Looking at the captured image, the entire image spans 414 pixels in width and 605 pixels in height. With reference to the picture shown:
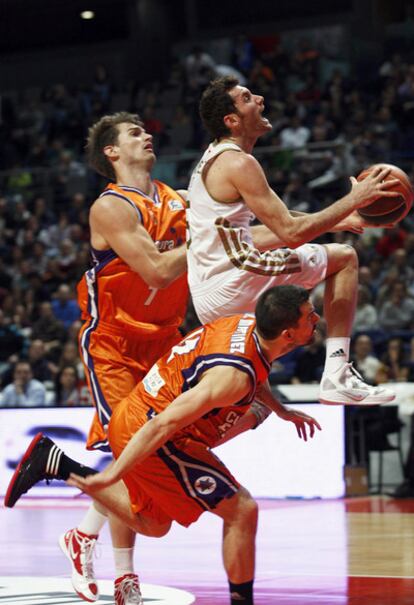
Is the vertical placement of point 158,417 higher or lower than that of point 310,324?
lower

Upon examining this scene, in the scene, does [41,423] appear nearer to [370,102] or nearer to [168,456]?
[168,456]

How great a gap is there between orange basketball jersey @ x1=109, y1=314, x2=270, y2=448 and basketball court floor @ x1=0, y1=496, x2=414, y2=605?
0.97 m

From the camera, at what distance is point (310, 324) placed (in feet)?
15.3

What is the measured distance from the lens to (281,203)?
4906mm

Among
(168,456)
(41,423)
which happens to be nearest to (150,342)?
(168,456)

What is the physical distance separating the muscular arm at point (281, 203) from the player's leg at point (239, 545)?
113 cm

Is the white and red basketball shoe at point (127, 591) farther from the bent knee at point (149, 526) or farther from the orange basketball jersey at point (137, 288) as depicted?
the orange basketball jersey at point (137, 288)

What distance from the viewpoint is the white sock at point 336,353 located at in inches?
206

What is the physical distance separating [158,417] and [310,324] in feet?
2.39

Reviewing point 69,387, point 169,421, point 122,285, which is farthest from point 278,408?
point 69,387

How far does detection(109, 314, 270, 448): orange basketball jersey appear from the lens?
4574 millimetres

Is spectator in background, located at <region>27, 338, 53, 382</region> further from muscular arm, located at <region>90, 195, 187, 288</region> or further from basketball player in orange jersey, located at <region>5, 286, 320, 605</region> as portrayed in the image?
basketball player in orange jersey, located at <region>5, 286, 320, 605</region>

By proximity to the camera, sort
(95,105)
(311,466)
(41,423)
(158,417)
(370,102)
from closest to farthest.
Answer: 1. (158,417)
2. (311,466)
3. (41,423)
4. (370,102)
5. (95,105)

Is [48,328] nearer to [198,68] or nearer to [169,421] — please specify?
[198,68]
